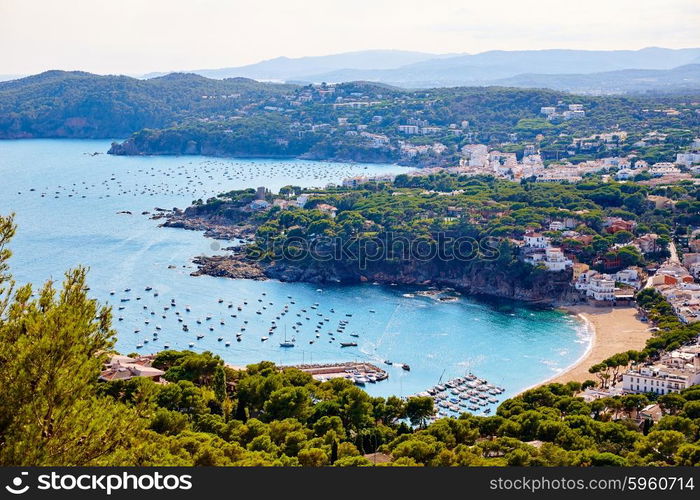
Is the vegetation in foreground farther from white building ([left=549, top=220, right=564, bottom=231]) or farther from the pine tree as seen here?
white building ([left=549, top=220, right=564, bottom=231])

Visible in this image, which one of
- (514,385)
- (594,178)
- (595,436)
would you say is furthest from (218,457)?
(594,178)

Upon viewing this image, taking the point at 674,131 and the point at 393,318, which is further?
the point at 674,131

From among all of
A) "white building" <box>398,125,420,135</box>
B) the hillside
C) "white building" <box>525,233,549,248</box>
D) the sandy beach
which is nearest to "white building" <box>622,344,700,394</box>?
the sandy beach

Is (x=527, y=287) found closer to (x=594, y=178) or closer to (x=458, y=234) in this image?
(x=458, y=234)

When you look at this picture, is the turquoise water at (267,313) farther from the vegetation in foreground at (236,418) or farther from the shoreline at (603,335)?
the vegetation in foreground at (236,418)

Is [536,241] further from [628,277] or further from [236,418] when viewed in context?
[236,418]

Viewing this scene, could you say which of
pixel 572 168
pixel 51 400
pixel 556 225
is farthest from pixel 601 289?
pixel 51 400

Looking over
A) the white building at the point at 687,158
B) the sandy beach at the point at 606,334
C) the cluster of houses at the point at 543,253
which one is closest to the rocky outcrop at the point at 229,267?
the cluster of houses at the point at 543,253

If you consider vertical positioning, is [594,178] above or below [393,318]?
above
